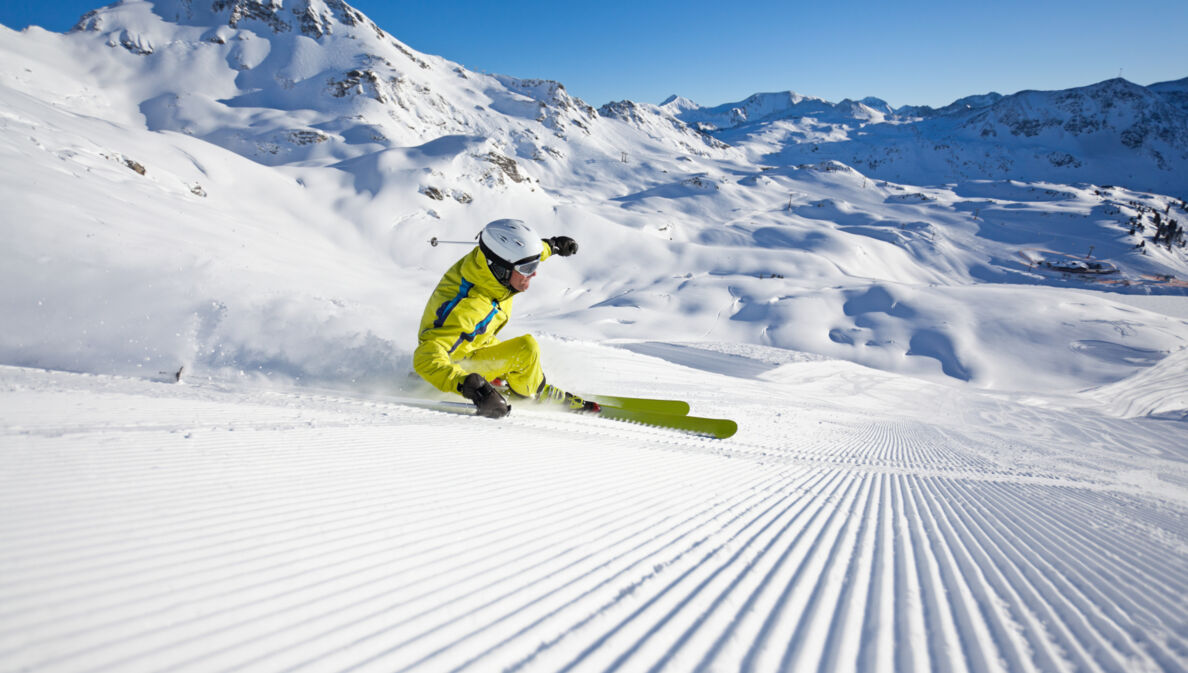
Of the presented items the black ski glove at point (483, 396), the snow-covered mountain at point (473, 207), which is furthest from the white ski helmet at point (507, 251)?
the snow-covered mountain at point (473, 207)

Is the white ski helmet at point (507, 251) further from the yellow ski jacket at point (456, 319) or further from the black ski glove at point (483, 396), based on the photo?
the black ski glove at point (483, 396)

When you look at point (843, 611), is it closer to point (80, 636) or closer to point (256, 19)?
point (80, 636)

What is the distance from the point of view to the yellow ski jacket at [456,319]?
4488 millimetres

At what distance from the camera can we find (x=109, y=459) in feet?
7.48

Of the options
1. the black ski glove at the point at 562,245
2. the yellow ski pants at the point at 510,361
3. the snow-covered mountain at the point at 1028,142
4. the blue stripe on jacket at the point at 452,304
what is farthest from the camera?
the snow-covered mountain at the point at 1028,142

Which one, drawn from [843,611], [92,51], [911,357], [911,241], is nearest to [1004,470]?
[843,611]

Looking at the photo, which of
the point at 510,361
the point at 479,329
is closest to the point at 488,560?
the point at 479,329

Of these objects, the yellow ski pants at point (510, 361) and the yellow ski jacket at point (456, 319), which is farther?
the yellow ski pants at point (510, 361)

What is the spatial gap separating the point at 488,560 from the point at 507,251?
3.37m

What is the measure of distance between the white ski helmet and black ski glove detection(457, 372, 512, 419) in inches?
40.9

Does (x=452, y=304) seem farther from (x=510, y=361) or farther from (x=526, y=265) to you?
(x=510, y=361)

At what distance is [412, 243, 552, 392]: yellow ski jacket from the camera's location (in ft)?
14.7

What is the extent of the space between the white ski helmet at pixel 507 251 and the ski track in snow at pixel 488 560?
1705 millimetres

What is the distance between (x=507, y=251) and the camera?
474cm
